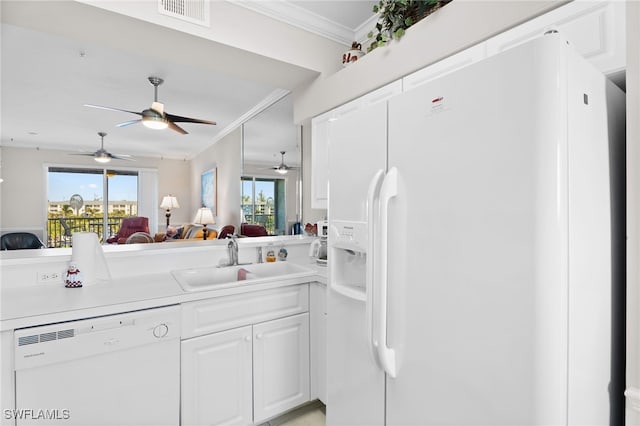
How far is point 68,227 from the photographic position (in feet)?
24.8

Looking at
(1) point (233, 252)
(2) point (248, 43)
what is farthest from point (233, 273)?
(2) point (248, 43)

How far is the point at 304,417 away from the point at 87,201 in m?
8.00

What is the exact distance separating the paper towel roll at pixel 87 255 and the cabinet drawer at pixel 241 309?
23.8 inches

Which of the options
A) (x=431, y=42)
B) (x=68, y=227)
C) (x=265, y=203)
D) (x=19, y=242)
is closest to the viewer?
(x=431, y=42)

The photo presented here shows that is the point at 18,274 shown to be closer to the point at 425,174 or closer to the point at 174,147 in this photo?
the point at 425,174

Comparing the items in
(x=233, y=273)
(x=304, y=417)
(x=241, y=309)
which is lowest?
(x=304, y=417)

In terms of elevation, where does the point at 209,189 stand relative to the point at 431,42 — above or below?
below

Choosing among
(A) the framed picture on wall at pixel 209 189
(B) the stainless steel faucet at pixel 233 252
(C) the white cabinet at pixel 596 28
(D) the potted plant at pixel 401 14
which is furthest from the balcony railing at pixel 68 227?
(C) the white cabinet at pixel 596 28

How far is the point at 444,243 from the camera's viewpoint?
2.95 ft

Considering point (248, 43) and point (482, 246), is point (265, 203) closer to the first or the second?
point (248, 43)

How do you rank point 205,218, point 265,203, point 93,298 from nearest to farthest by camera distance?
1. point 93,298
2. point 265,203
3. point 205,218

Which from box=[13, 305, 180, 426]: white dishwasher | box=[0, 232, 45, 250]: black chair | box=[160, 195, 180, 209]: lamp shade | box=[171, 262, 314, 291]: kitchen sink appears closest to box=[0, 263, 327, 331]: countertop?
box=[13, 305, 180, 426]: white dishwasher

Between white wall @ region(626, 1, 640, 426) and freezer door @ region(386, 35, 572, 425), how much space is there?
0.77ft

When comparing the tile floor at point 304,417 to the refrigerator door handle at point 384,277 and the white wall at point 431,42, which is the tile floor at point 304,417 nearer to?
the refrigerator door handle at point 384,277
